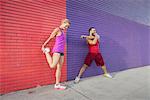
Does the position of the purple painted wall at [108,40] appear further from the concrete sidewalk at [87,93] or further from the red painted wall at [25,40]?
the concrete sidewalk at [87,93]

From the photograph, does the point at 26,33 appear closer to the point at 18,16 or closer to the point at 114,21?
the point at 18,16

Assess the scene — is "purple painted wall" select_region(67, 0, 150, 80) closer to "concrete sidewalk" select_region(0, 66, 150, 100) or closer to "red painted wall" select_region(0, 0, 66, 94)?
"red painted wall" select_region(0, 0, 66, 94)

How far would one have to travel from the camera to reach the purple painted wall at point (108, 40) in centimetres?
562

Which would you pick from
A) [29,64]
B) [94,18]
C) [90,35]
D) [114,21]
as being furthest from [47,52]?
[114,21]

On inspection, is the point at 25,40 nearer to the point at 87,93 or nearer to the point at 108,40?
the point at 87,93

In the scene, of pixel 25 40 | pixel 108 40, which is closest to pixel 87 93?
pixel 25 40

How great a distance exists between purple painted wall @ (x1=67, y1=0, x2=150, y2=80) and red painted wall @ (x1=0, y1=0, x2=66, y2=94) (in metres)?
0.74

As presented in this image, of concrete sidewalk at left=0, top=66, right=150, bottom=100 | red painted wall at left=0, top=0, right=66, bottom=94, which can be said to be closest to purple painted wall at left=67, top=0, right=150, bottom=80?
red painted wall at left=0, top=0, right=66, bottom=94

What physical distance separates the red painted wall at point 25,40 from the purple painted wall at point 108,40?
2.43ft

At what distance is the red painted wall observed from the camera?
12.9 feet

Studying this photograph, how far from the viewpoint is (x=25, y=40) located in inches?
170

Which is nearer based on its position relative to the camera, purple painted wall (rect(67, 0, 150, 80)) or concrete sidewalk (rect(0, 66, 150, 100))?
concrete sidewalk (rect(0, 66, 150, 100))

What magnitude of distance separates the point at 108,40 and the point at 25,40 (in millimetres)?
3772

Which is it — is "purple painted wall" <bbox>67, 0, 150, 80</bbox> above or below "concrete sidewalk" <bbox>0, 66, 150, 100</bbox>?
above
